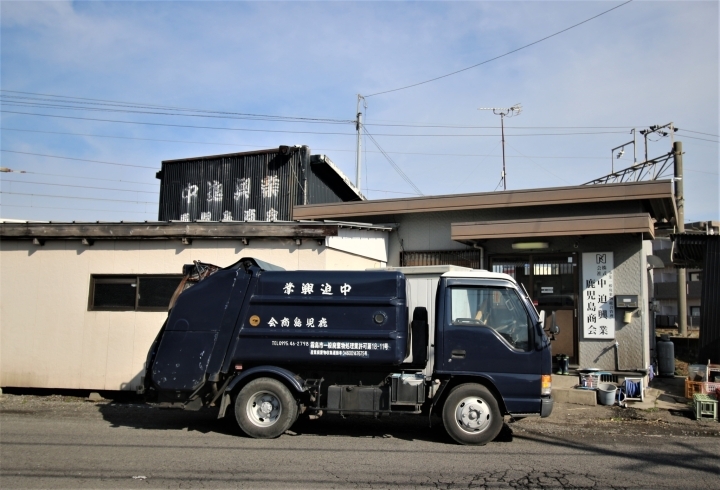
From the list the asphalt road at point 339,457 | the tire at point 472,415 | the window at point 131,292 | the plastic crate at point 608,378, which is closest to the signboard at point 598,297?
the plastic crate at point 608,378

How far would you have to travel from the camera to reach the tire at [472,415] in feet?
26.6

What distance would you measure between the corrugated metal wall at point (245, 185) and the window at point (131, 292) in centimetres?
887

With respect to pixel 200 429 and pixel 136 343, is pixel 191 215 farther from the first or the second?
pixel 200 429

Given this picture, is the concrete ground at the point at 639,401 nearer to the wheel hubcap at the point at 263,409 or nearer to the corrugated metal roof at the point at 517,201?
the corrugated metal roof at the point at 517,201

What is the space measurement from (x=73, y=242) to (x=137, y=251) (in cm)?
155

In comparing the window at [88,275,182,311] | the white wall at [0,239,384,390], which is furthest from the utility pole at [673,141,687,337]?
the window at [88,275,182,311]

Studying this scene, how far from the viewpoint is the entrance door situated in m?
12.8

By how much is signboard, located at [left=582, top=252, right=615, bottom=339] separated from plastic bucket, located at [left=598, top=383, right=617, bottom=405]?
1.58 metres

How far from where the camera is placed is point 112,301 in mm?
12875

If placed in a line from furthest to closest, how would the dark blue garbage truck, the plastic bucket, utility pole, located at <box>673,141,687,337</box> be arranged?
utility pole, located at <box>673,141,687,337</box>, the plastic bucket, the dark blue garbage truck

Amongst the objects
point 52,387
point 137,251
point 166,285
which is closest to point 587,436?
point 166,285

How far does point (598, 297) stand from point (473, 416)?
5710 millimetres

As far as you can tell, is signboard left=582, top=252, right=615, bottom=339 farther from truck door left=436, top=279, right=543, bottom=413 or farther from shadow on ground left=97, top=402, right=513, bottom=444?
truck door left=436, top=279, right=543, bottom=413

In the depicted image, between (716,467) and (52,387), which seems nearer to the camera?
(716,467)
